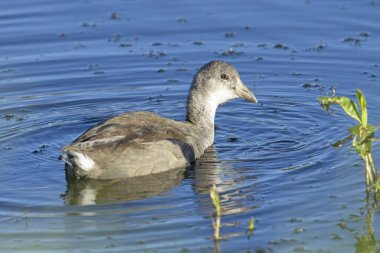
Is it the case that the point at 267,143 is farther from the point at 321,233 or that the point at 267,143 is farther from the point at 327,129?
the point at 321,233

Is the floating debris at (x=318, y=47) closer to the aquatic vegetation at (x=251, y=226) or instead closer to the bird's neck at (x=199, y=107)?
the bird's neck at (x=199, y=107)

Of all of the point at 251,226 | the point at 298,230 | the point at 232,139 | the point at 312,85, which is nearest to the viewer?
the point at 251,226

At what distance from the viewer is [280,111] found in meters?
12.7

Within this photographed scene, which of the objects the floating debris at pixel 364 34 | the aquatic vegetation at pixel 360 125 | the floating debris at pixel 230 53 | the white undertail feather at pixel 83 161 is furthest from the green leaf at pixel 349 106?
the floating debris at pixel 364 34

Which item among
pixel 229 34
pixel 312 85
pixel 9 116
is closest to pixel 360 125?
pixel 312 85

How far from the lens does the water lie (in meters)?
8.77

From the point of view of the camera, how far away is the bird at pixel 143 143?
1035cm

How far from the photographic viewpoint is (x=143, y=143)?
10672mm

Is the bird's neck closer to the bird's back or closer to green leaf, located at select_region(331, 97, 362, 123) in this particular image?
the bird's back

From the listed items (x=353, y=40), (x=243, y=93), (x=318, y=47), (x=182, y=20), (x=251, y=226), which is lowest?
(x=251, y=226)

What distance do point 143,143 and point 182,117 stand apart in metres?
2.27

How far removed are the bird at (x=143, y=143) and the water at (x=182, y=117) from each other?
0.58 feet

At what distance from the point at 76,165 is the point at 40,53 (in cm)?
505

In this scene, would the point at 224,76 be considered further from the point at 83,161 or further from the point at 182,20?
the point at 182,20
